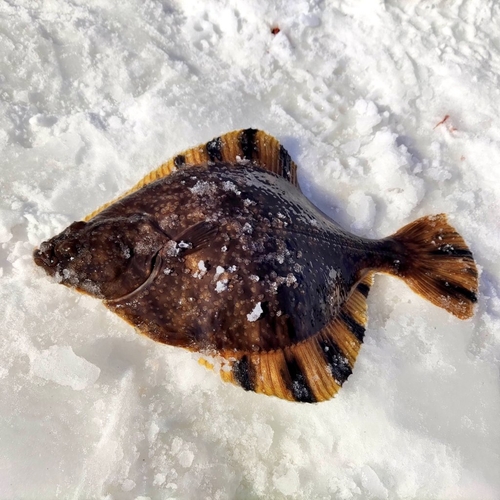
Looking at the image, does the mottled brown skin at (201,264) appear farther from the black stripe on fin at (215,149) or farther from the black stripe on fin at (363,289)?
the black stripe on fin at (363,289)

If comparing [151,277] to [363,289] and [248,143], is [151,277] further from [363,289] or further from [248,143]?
[363,289]

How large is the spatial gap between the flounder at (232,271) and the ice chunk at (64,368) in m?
Result: 0.41

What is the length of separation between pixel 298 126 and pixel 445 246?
133cm

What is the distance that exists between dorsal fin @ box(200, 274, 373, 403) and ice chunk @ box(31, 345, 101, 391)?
0.64 m

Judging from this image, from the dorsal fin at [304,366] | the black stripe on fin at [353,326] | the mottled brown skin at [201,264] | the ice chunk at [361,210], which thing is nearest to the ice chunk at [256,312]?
the mottled brown skin at [201,264]

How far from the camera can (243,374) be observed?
94.2 inches

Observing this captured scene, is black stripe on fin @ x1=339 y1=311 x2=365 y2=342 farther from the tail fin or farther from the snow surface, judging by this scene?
the tail fin

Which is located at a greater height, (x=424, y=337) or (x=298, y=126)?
(x=298, y=126)

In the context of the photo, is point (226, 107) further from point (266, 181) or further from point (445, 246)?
point (445, 246)

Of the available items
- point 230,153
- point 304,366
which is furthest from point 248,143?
point 304,366

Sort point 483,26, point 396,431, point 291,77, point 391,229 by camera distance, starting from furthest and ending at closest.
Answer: point 483,26 < point 291,77 < point 391,229 < point 396,431

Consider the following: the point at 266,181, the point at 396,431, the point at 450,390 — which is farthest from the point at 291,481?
the point at 266,181

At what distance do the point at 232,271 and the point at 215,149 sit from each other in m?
0.96

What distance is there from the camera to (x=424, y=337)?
290 centimetres
